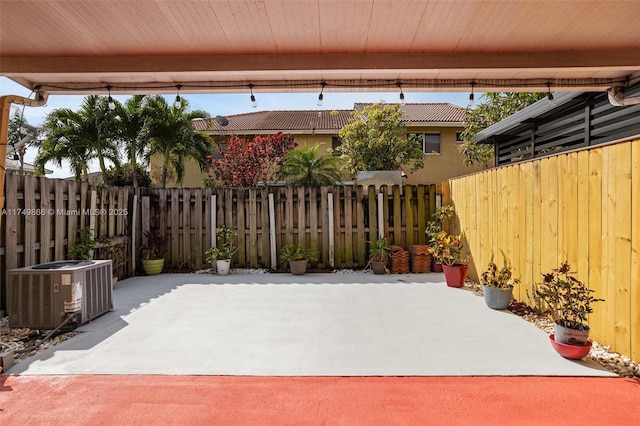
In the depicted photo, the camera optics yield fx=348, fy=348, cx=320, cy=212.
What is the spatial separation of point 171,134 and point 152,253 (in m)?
6.69

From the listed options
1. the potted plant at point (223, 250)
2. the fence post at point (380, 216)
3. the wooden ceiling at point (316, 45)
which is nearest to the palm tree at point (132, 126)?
the potted plant at point (223, 250)

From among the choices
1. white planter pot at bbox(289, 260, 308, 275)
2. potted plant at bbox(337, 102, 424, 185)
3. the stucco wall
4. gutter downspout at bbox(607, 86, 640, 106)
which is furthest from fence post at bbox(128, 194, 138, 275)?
the stucco wall

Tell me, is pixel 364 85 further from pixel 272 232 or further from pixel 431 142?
pixel 431 142

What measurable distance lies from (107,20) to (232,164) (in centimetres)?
787

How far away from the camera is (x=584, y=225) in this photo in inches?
136

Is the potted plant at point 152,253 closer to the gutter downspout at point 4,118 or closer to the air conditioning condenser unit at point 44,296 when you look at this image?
the air conditioning condenser unit at point 44,296

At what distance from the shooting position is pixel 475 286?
5734mm

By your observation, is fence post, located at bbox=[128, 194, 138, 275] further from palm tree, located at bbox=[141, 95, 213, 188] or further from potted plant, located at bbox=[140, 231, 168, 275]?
palm tree, located at bbox=[141, 95, 213, 188]

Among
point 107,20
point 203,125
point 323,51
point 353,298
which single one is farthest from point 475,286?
point 203,125

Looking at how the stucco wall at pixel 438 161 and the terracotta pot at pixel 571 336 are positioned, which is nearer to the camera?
the terracotta pot at pixel 571 336

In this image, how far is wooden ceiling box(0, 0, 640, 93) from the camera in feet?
7.81

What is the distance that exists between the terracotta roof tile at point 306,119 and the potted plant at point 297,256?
829 centimetres

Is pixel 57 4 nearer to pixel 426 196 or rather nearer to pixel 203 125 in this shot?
pixel 426 196

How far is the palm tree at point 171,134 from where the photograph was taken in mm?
12258
